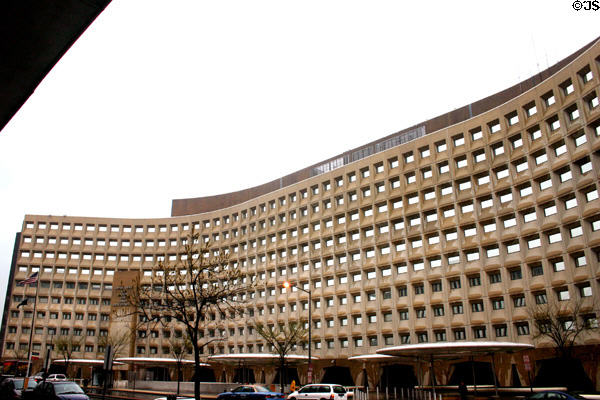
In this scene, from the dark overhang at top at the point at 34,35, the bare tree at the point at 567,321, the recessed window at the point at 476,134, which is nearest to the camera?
the dark overhang at top at the point at 34,35

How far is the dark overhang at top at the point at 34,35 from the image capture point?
236 inches

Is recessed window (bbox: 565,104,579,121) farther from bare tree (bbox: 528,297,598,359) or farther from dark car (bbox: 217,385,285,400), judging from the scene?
dark car (bbox: 217,385,285,400)

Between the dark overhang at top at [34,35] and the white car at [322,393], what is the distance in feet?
88.9

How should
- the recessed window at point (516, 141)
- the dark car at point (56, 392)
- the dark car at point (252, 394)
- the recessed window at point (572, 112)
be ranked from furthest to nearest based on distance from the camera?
the recessed window at point (516, 141)
the recessed window at point (572, 112)
the dark car at point (252, 394)
the dark car at point (56, 392)

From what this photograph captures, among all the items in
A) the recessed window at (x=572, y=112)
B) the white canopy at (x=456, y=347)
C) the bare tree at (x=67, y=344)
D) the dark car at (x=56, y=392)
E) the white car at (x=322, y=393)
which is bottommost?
the white car at (x=322, y=393)

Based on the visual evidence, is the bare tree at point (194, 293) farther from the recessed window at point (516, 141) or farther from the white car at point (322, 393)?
the recessed window at point (516, 141)

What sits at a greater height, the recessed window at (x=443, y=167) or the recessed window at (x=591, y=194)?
the recessed window at (x=443, y=167)

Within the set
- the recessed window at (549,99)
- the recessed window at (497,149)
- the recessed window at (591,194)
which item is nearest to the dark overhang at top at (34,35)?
the recessed window at (591,194)

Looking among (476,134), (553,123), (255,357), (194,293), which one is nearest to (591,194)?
(553,123)

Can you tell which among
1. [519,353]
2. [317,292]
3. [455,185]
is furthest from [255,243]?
[519,353]

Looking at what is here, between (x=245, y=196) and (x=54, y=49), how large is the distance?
7812cm

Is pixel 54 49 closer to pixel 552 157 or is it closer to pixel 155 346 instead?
pixel 552 157

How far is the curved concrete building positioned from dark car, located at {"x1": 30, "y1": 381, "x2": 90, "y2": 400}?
3557 cm

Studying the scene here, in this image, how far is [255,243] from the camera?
247 ft
